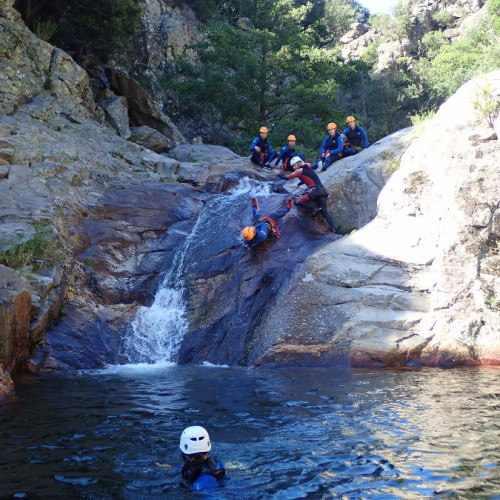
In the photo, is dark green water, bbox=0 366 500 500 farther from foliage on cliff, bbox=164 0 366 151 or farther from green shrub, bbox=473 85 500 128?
foliage on cliff, bbox=164 0 366 151

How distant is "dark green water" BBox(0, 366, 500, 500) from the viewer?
15.9 feet

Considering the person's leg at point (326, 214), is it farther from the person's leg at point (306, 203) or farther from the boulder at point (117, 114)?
the boulder at point (117, 114)

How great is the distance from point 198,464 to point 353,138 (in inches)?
562

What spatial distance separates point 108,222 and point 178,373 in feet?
17.6

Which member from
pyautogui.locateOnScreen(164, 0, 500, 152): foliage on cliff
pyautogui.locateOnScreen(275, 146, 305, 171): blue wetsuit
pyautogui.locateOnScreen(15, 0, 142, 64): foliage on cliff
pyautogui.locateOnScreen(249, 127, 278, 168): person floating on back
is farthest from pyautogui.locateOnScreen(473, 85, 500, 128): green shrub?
pyautogui.locateOnScreen(15, 0, 142, 64): foliage on cliff

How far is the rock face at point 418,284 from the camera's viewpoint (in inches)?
387

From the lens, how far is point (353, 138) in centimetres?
1764

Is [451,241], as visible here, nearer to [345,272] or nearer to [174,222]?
[345,272]

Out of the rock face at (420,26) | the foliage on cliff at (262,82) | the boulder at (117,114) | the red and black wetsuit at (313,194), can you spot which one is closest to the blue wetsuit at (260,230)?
the red and black wetsuit at (313,194)

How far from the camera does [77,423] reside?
21.7 feet

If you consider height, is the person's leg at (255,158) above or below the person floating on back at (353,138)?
below

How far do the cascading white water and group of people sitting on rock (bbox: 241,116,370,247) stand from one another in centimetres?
177

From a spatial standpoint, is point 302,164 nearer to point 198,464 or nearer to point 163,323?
point 163,323

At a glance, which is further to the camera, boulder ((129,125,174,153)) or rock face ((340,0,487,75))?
rock face ((340,0,487,75))
